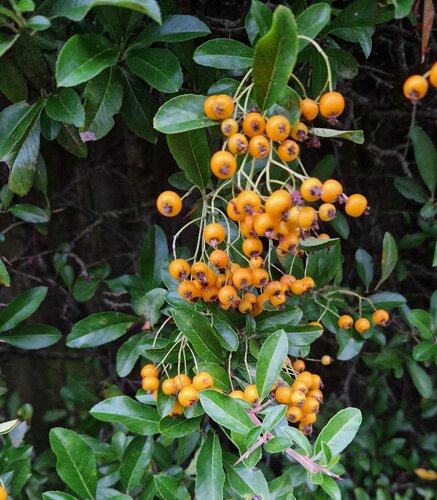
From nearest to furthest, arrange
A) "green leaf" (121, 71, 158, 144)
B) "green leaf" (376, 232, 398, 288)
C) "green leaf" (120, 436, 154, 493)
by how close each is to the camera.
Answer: "green leaf" (121, 71, 158, 144), "green leaf" (120, 436, 154, 493), "green leaf" (376, 232, 398, 288)

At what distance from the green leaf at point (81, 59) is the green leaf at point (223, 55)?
0.16 m

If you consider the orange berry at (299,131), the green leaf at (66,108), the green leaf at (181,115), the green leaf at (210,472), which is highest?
the green leaf at (66,108)

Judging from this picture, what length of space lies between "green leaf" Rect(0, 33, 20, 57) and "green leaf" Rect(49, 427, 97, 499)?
0.73 metres

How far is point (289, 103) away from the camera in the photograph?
753 mm

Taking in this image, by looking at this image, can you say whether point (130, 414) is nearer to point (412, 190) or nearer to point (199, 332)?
point (199, 332)

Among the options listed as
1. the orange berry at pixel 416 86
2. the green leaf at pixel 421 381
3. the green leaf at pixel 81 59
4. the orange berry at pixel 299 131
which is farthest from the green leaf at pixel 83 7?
the green leaf at pixel 421 381

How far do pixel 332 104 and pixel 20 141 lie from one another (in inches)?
24.4

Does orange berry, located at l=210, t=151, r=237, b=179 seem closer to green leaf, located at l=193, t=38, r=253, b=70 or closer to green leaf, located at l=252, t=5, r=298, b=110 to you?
green leaf, located at l=252, t=5, r=298, b=110

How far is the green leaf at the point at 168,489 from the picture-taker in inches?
40.3

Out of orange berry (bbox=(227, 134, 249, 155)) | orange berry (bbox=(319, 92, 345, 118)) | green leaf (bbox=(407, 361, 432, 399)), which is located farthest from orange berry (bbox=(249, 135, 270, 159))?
green leaf (bbox=(407, 361, 432, 399))

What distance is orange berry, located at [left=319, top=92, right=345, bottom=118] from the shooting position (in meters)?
0.73

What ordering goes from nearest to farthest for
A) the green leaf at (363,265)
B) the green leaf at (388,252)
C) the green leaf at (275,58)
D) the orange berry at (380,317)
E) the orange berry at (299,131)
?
the green leaf at (275,58)
the orange berry at (299,131)
the orange berry at (380,317)
the green leaf at (388,252)
the green leaf at (363,265)

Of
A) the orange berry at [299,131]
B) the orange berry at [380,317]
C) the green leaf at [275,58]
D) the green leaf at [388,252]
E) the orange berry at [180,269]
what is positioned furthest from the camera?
the green leaf at [388,252]

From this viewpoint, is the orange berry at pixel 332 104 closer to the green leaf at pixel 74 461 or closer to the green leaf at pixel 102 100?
the green leaf at pixel 102 100
